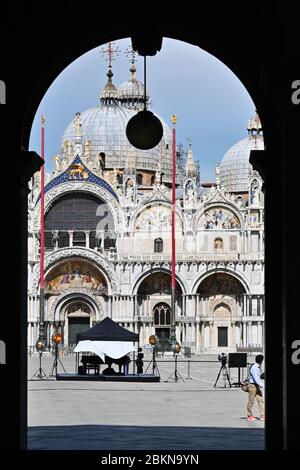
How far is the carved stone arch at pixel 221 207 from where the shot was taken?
89125mm

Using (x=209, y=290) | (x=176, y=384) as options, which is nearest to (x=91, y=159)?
(x=209, y=290)

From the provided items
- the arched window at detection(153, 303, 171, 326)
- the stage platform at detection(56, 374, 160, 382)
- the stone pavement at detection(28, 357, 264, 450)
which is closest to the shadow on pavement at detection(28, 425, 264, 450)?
the stone pavement at detection(28, 357, 264, 450)

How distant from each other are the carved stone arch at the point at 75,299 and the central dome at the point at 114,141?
13698 millimetres

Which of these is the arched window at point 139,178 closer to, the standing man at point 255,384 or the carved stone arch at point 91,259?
the carved stone arch at point 91,259

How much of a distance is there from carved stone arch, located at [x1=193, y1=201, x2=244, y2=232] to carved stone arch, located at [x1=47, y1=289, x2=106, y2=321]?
26.9ft

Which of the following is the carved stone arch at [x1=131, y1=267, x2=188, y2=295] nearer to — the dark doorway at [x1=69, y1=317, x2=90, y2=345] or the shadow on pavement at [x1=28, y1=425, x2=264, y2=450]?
the dark doorway at [x1=69, y1=317, x2=90, y2=345]

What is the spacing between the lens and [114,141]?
10188 centimetres

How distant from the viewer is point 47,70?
540 inches

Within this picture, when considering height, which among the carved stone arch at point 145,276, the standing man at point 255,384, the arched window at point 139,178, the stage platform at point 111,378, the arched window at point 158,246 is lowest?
the stage platform at point 111,378

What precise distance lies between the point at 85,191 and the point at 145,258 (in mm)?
6430

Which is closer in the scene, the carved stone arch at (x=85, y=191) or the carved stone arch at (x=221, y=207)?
the carved stone arch at (x=221, y=207)

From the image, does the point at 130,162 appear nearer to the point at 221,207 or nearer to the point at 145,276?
the point at 221,207

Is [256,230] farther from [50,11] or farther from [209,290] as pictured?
[50,11]

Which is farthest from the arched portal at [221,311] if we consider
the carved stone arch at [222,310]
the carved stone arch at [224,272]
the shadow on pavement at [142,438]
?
the shadow on pavement at [142,438]
